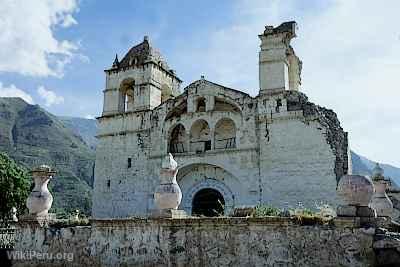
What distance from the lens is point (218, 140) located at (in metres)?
23.5

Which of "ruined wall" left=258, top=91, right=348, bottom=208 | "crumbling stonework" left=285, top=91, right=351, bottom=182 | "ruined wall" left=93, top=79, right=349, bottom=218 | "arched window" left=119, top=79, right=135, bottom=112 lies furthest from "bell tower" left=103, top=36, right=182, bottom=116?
"crumbling stonework" left=285, top=91, right=351, bottom=182

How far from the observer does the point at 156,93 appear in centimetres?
2588

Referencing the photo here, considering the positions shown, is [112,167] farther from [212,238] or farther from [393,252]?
[393,252]

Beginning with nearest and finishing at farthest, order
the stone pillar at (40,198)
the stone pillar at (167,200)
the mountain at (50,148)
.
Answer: the stone pillar at (167,200) < the stone pillar at (40,198) < the mountain at (50,148)

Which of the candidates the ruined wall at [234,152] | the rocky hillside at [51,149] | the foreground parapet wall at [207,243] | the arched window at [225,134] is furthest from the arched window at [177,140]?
the rocky hillside at [51,149]

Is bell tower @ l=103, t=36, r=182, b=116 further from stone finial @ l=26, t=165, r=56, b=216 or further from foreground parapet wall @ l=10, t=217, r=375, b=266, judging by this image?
foreground parapet wall @ l=10, t=217, r=375, b=266

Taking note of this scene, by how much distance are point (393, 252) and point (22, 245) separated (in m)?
8.62

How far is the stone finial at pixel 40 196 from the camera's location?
11.8 m

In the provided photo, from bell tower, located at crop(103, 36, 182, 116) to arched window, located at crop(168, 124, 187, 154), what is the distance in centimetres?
192

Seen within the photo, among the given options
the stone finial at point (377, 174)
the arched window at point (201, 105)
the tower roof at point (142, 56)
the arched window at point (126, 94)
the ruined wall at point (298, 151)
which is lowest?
the stone finial at point (377, 174)

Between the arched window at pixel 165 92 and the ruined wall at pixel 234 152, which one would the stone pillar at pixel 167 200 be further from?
the arched window at pixel 165 92

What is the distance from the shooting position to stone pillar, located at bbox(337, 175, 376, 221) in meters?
8.22

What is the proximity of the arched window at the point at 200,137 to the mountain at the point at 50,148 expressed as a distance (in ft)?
137

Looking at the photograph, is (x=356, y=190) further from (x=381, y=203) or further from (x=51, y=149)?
(x=51, y=149)
